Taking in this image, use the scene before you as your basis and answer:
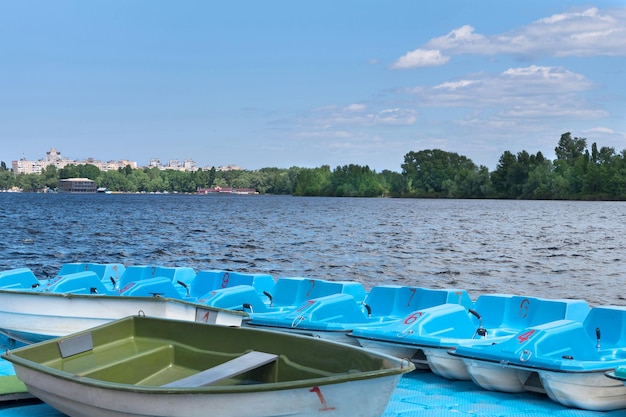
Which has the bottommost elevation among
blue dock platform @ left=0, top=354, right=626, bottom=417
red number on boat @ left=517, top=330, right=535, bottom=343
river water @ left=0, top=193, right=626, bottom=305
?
river water @ left=0, top=193, right=626, bottom=305

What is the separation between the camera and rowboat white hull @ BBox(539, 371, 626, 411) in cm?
826

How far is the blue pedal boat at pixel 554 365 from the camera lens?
8.28m

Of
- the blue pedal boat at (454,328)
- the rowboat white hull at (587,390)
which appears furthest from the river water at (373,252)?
the rowboat white hull at (587,390)

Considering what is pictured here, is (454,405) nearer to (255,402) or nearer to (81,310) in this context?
(255,402)

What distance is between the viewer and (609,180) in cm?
13050

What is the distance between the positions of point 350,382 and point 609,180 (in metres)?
133

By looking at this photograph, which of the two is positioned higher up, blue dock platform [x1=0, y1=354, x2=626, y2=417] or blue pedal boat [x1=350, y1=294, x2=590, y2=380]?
blue pedal boat [x1=350, y1=294, x2=590, y2=380]

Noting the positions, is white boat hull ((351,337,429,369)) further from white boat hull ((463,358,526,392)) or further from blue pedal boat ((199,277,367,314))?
blue pedal boat ((199,277,367,314))

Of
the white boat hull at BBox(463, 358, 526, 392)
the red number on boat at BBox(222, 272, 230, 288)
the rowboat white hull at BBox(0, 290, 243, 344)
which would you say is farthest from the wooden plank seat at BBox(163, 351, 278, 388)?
the red number on boat at BBox(222, 272, 230, 288)

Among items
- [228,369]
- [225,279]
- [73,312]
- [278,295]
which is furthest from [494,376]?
[225,279]

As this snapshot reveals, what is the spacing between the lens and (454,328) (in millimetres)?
10523

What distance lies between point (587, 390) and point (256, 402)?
3841 mm

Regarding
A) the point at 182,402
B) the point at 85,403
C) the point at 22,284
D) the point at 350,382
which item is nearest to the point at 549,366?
the point at 350,382

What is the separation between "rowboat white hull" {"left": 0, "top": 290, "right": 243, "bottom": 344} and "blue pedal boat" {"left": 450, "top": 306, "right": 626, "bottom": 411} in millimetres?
3661
